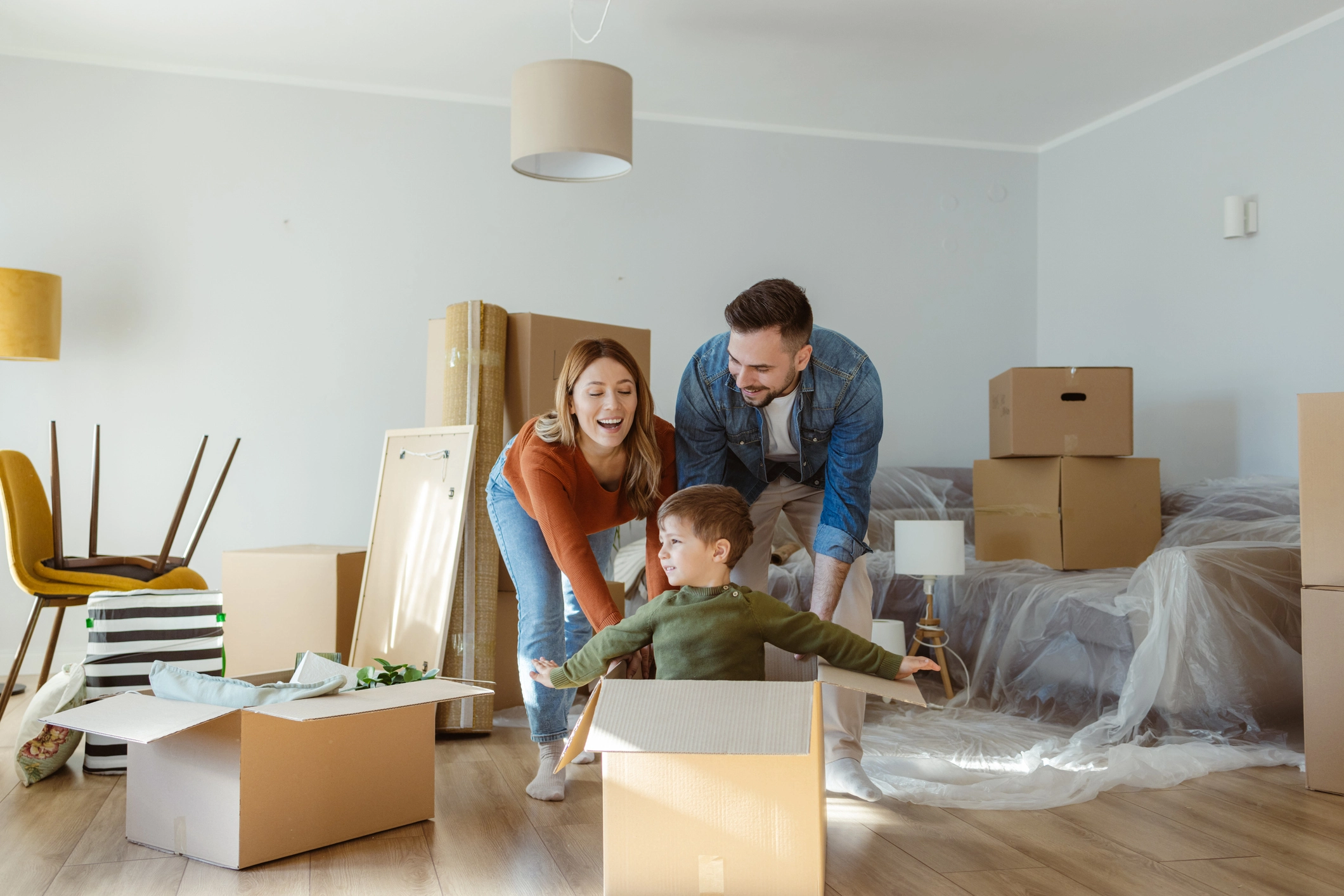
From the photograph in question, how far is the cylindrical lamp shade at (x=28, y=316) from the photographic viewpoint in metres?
3.22

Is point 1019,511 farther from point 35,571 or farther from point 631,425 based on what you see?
point 35,571

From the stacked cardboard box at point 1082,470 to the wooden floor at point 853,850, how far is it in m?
1.22

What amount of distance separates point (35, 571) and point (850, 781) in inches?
83.3

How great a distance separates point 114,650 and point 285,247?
2.10 m

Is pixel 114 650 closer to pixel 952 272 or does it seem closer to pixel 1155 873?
pixel 1155 873

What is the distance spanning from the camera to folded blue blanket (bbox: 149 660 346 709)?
64.5 inches

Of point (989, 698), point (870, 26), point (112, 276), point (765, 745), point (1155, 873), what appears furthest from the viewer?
point (112, 276)

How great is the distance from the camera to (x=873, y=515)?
393cm

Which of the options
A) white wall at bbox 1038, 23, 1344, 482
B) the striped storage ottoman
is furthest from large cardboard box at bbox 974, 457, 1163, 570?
the striped storage ottoman

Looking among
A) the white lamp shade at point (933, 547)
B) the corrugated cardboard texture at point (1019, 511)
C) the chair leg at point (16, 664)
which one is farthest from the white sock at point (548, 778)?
the corrugated cardboard texture at point (1019, 511)

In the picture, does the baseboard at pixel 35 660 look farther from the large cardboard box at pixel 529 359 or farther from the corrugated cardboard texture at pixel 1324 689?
the corrugated cardboard texture at pixel 1324 689

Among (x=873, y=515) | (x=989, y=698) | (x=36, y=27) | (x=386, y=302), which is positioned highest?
(x=36, y=27)

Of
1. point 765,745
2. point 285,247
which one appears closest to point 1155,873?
point 765,745

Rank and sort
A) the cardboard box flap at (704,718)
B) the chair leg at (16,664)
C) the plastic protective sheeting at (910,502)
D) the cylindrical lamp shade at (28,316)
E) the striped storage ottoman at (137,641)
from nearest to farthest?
the cardboard box flap at (704,718) < the striped storage ottoman at (137,641) < the chair leg at (16,664) < the cylindrical lamp shade at (28,316) < the plastic protective sheeting at (910,502)
